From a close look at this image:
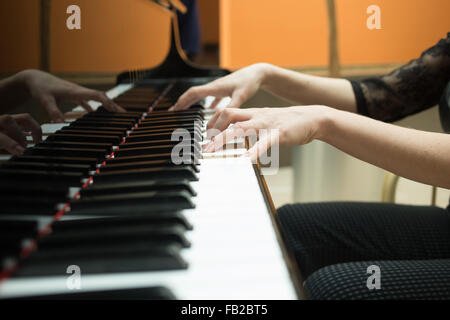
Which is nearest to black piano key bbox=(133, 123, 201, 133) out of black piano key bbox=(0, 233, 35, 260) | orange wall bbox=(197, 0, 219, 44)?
black piano key bbox=(0, 233, 35, 260)

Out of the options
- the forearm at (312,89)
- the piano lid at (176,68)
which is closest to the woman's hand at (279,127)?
the forearm at (312,89)

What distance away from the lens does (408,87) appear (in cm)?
110

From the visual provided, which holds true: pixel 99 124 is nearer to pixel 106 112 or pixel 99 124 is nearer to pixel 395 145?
pixel 106 112

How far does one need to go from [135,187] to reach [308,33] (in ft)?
5.90

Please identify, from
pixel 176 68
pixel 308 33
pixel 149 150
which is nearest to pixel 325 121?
pixel 149 150

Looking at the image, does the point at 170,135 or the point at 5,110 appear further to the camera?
the point at 170,135

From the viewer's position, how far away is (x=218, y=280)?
13.8 inches

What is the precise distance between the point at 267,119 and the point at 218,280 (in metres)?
0.36

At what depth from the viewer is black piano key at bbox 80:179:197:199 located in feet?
1.63

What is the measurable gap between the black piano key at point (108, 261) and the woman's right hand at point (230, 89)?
602 millimetres

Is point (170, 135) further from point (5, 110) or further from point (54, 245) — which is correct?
point (54, 245)

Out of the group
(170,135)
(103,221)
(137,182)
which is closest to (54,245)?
(103,221)
